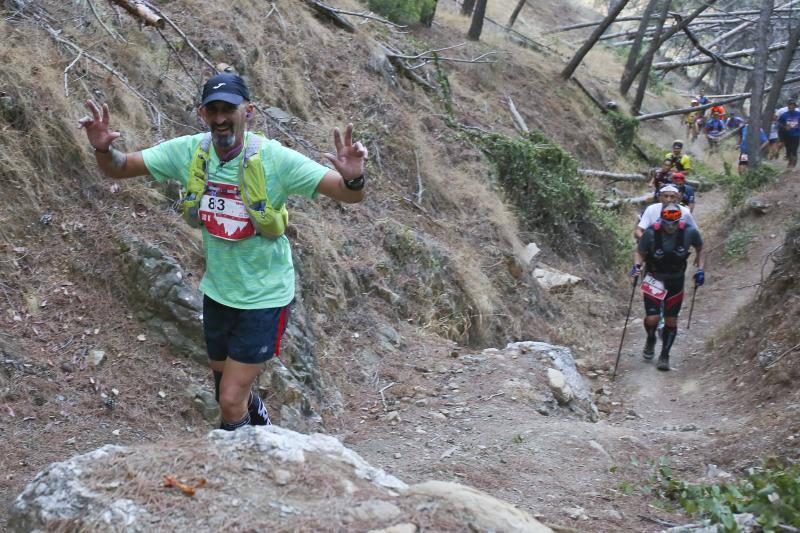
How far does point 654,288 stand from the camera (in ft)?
31.5

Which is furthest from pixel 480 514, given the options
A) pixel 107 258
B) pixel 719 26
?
pixel 719 26

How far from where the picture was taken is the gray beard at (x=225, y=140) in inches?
155

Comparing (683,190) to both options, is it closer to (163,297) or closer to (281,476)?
(163,297)

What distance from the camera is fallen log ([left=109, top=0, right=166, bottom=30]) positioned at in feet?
23.0

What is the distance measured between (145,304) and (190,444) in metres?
2.58

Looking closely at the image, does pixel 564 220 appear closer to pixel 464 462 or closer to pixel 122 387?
pixel 464 462

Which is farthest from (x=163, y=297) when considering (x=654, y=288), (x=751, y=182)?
(x=751, y=182)

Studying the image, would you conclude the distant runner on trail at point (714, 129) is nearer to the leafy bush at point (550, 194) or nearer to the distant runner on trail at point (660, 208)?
the leafy bush at point (550, 194)

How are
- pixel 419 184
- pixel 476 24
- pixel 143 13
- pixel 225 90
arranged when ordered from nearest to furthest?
pixel 225 90 < pixel 143 13 < pixel 419 184 < pixel 476 24

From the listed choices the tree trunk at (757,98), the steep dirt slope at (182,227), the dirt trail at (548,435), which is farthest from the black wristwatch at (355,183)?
the tree trunk at (757,98)

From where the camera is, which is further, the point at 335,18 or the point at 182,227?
the point at 335,18

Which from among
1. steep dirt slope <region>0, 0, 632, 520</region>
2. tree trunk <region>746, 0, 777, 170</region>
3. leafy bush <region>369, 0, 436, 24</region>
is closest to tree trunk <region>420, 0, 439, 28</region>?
leafy bush <region>369, 0, 436, 24</region>

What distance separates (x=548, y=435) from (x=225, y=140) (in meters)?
3.63

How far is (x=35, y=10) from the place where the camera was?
300 inches
